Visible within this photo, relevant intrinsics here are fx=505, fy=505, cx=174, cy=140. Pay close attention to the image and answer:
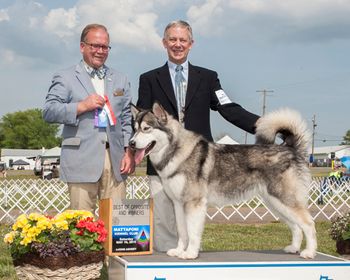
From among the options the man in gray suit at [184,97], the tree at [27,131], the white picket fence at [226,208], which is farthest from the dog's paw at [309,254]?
the tree at [27,131]

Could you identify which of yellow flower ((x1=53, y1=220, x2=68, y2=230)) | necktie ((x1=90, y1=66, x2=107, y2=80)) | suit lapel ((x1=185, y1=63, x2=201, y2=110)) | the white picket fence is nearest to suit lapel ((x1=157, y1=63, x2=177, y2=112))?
suit lapel ((x1=185, y1=63, x2=201, y2=110))

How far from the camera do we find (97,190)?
4523mm

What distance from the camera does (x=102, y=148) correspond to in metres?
4.35

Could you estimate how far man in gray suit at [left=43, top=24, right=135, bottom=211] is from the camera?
4.20m

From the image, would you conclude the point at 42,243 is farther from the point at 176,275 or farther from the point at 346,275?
the point at 346,275

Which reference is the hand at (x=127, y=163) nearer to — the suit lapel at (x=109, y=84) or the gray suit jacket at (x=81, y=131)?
the gray suit jacket at (x=81, y=131)

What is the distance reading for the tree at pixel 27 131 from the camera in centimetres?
8994

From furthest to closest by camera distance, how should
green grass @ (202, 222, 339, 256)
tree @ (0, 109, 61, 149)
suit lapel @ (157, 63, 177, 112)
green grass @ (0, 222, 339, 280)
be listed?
1. tree @ (0, 109, 61, 149)
2. green grass @ (202, 222, 339, 256)
3. green grass @ (0, 222, 339, 280)
4. suit lapel @ (157, 63, 177, 112)

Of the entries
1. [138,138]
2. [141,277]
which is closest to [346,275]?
[141,277]

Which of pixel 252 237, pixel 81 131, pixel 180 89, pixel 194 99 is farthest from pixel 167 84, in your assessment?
pixel 252 237

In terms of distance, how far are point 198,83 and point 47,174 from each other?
2703cm

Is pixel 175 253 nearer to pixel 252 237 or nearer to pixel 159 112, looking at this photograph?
pixel 159 112

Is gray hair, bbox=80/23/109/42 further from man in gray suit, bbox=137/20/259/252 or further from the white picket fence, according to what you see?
the white picket fence

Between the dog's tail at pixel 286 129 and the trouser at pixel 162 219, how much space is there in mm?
1045
